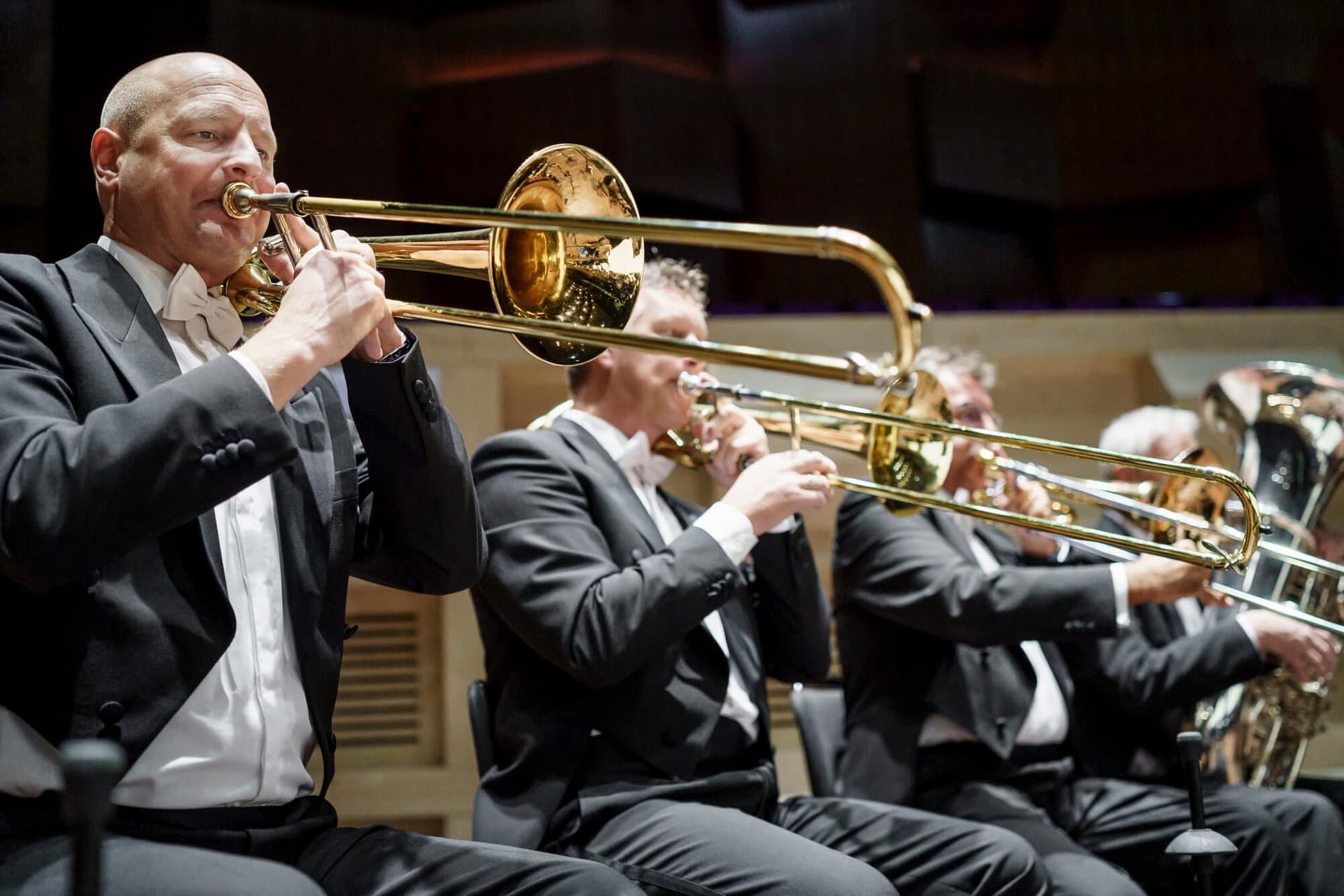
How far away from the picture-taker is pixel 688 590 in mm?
2281

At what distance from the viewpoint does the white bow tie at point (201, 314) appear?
1.81 meters

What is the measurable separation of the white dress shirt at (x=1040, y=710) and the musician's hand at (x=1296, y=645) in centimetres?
49

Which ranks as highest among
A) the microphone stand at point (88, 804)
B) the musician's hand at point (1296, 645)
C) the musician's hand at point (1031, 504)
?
the microphone stand at point (88, 804)

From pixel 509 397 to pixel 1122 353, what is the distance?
7.88ft

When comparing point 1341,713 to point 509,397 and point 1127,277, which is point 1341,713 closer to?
point 1127,277

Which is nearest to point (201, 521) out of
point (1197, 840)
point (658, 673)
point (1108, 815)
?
point (658, 673)

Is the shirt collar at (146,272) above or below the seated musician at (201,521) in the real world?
above

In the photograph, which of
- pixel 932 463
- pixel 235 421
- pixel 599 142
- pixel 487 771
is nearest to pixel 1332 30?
pixel 599 142

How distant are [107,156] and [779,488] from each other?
4.24 ft

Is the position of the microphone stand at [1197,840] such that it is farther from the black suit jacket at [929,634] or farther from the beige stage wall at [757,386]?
the beige stage wall at [757,386]

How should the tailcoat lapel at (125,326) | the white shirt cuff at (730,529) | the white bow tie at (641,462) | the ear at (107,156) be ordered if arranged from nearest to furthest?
1. the tailcoat lapel at (125,326)
2. the ear at (107,156)
3. the white shirt cuff at (730,529)
4. the white bow tie at (641,462)

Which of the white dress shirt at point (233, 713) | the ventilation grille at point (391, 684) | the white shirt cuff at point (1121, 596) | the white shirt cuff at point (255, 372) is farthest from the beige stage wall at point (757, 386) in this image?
the white shirt cuff at point (255, 372)

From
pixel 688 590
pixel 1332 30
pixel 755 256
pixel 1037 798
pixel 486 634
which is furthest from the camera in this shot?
pixel 1332 30

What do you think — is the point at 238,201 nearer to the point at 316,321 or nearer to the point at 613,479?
the point at 316,321
